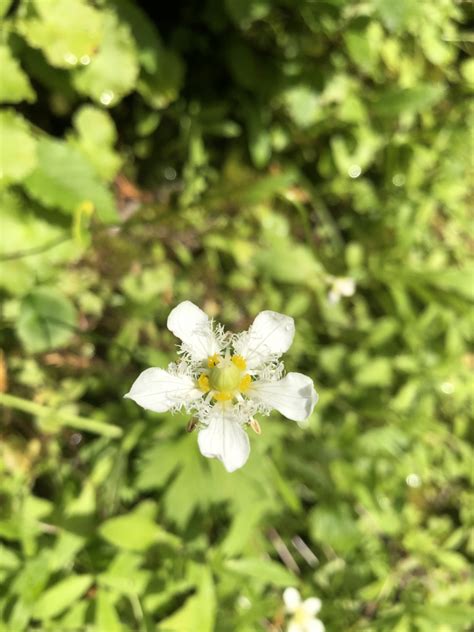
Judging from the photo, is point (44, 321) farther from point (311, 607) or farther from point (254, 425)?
point (311, 607)

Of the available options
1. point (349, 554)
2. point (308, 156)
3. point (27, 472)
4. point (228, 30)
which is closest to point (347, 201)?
point (308, 156)

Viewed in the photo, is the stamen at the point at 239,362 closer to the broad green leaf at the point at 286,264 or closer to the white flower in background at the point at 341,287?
the white flower in background at the point at 341,287

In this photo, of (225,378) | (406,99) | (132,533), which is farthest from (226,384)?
(406,99)

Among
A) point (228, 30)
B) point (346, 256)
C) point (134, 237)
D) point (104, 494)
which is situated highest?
point (228, 30)

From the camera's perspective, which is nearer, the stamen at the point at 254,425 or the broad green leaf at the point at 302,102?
the stamen at the point at 254,425

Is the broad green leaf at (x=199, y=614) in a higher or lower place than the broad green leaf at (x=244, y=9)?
lower

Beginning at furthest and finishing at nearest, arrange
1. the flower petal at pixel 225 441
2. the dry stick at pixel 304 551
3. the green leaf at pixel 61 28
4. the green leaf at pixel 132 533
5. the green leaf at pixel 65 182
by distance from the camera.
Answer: the dry stick at pixel 304 551 < the green leaf at pixel 65 182 < the green leaf at pixel 61 28 < the green leaf at pixel 132 533 < the flower petal at pixel 225 441

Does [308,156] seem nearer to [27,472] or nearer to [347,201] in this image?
[347,201]

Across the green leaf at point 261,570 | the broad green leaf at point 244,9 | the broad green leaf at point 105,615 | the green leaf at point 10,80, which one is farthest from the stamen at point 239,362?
the broad green leaf at point 244,9
